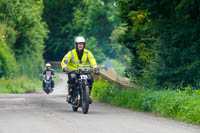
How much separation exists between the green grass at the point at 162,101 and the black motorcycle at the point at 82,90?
5.73 feet

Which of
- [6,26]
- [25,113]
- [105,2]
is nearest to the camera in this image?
[25,113]

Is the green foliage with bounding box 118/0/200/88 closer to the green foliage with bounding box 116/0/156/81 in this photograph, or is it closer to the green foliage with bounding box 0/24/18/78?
the green foliage with bounding box 116/0/156/81

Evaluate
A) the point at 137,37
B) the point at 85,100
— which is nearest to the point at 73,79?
the point at 85,100

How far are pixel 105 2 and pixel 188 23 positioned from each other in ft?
213

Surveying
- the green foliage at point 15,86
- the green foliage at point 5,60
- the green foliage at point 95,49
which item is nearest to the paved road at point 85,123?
the green foliage at point 15,86

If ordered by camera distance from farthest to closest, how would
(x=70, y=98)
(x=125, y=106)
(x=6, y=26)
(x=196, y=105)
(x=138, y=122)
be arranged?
1. (x=6, y=26)
2. (x=125, y=106)
3. (x=70, y=98)
4. (x=196, y=105)
5. (x=138, y=122)

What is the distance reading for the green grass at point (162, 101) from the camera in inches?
474

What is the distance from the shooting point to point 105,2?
80.6m

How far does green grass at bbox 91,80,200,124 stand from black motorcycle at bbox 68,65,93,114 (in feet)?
5.73

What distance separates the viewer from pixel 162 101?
13477mm

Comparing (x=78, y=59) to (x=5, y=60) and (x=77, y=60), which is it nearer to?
(x=77, y=60)

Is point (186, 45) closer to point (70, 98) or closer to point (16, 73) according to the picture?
point (70, 98)

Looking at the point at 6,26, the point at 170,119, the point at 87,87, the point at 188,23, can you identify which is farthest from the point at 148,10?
the point at 6,26

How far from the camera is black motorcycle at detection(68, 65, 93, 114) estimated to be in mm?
13516
